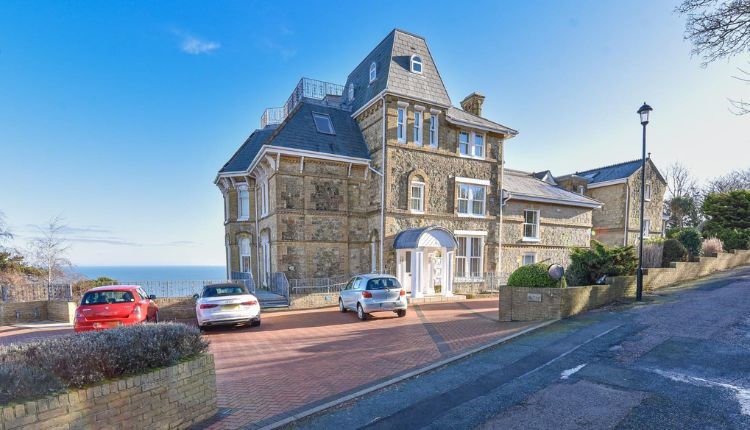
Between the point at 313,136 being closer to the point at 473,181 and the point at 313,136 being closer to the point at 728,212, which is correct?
the point at 473,181

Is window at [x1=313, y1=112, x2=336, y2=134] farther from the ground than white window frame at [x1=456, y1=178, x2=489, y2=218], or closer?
farther from the ground

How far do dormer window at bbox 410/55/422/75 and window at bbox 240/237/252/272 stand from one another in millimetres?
14130

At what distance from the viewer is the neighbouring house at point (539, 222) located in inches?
852

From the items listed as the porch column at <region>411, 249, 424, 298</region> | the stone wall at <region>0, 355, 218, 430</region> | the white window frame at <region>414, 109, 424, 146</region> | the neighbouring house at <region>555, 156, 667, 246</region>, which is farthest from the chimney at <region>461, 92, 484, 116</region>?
the stone wall at <region>0, 355, 218, 430</region>

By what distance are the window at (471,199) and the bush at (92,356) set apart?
55.0 ft

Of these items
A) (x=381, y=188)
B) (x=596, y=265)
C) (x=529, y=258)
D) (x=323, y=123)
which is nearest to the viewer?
(x=596, y=265)

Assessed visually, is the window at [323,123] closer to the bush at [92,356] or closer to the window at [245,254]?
the window at [245,254]

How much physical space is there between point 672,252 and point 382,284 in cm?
1557

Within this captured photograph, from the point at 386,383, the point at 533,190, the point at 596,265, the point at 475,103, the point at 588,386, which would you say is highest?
the point at 475,103

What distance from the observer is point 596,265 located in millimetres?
13008

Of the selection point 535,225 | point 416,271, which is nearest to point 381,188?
point 416,271

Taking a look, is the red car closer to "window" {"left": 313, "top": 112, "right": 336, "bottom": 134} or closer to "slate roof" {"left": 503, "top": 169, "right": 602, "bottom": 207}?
"window" {"left": 313, "top": 112, "right": 336, "bottom": 134}

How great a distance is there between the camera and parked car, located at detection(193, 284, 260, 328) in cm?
1063

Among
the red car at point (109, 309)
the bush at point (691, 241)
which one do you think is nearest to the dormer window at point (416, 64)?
the red car at point (109, 309)
